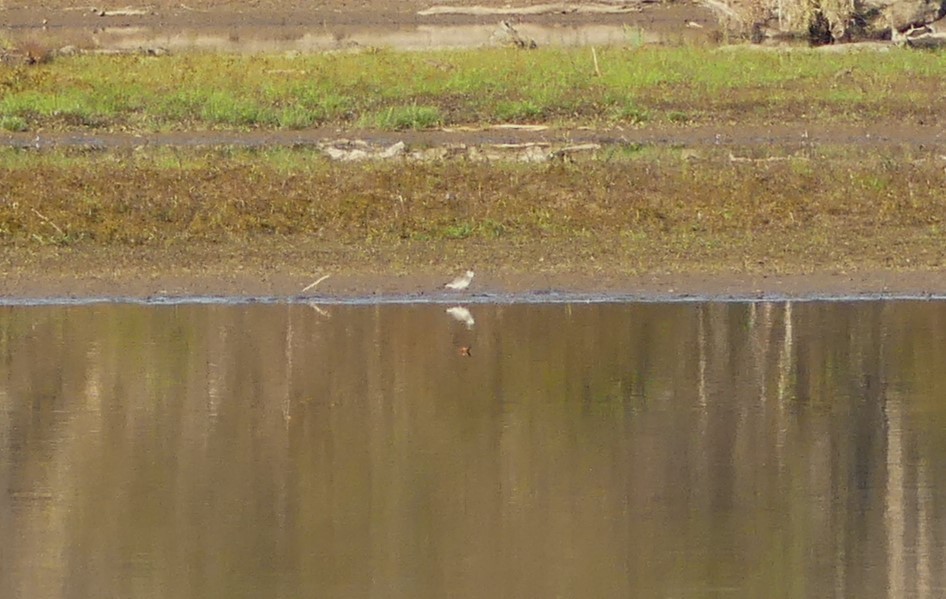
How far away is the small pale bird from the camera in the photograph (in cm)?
1070

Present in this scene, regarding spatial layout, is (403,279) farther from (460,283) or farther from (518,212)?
(518,212)

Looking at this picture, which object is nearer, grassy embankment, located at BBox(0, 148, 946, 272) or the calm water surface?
the calm water surface

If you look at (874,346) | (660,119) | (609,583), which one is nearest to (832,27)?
(660,119)

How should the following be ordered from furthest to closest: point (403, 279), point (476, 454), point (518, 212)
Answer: point (518, 212) → point (403, 279) → point (476, 454)

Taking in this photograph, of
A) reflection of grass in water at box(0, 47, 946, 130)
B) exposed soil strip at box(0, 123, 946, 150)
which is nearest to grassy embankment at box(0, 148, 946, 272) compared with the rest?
exposed soil strip at box(0, 123, 946, 150)

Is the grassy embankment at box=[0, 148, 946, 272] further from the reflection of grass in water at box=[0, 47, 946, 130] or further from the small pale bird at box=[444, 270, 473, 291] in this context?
the reflection of grass in water at box=[0, 47, 946, 130]

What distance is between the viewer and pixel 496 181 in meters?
13.7

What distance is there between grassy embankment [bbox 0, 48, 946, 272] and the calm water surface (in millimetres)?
1865

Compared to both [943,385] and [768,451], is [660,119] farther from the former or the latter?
[768,451]

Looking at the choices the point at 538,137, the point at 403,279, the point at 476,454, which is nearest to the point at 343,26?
the point at 538,137


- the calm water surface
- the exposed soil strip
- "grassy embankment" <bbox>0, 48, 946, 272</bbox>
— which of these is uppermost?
the calm water surface

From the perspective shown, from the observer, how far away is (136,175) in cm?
1405

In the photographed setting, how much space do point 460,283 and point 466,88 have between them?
378 inches

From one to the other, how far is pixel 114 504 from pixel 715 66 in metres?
15.9
